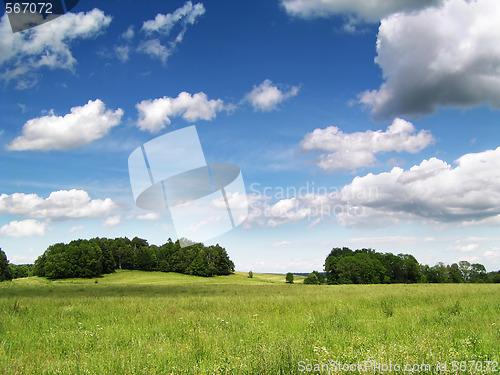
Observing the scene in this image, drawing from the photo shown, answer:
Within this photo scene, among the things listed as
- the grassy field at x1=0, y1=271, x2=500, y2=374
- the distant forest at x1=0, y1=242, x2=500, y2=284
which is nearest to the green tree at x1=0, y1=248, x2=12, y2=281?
the distant forest at x1=0, y1=242, x2=500, y2=284

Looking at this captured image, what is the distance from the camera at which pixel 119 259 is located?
349 ft

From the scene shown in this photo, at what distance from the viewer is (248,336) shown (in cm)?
694

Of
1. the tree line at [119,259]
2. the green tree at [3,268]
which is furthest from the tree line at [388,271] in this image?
the green tree at [3,268]

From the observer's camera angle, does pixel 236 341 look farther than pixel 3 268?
No

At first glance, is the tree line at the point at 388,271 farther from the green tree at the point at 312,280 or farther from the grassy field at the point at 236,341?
the grassy field at the point at 236,341

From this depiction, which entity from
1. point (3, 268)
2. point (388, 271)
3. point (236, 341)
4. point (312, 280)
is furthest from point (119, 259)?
point (236, 341)

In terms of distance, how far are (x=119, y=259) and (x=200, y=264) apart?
33.2 metres

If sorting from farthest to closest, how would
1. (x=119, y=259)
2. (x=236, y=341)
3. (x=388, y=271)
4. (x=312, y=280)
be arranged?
1. (x=119, y=259)
2. (x=388, y=271)
3. (x=312, y=280)
4. (x=236, y=341)

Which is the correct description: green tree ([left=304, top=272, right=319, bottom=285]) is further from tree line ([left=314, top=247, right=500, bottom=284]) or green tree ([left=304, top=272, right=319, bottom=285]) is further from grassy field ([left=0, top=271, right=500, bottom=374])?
grassy field ([left=0, top=271, right=500, bottom=374])

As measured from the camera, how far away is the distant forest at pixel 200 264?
3221 inches

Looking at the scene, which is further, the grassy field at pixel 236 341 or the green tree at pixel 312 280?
the green tree at pixel 312 280

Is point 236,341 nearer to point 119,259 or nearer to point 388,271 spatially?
point 388,271

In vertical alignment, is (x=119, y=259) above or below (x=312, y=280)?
above

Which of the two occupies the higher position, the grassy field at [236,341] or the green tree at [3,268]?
the grassy field at [236,341]
